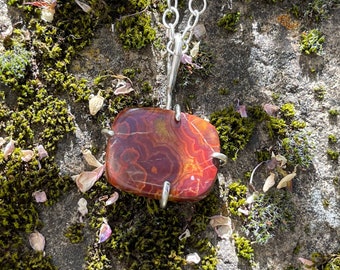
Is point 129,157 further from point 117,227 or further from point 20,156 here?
point 20,156

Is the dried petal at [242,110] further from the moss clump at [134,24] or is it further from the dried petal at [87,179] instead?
the dried petal at [87,179]

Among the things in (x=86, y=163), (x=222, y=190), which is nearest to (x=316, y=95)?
(x=222, y=190)

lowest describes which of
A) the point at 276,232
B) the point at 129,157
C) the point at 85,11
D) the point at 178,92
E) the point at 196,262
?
the point at 196,262

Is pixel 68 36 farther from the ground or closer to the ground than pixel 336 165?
farther from the ground

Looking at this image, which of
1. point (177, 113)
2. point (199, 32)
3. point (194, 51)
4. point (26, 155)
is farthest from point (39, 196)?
point (199, 32)

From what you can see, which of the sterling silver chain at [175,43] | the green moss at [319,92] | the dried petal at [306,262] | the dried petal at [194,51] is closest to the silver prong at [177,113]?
the sterling silver chain at [175,43]

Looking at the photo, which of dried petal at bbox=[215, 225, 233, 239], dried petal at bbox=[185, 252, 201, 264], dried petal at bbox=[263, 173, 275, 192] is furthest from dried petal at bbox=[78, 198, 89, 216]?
dried petal at bbox=[263, 173, 275, 192]

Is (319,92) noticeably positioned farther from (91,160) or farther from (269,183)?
(91,160)

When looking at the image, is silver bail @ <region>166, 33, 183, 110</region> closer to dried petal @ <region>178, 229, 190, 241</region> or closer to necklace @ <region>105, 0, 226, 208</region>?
necklace @ <region>105, 0, 226, 208</region>
